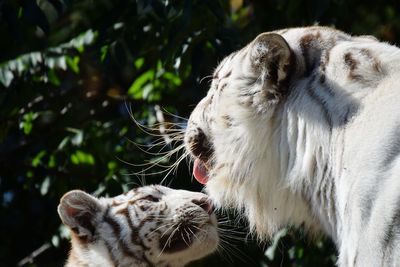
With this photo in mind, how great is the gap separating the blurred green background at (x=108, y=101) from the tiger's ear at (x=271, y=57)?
165cm

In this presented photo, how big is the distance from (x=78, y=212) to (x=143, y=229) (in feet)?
1.00

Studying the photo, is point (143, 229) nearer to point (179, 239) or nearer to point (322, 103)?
point (179, 239)

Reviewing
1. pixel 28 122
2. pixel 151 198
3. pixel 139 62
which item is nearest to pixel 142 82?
pixel 139 62

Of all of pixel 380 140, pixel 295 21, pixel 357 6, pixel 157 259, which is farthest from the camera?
pixel 357 6

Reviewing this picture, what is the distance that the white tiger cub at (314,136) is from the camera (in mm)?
2521

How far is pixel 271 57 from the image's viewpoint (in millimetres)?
2846

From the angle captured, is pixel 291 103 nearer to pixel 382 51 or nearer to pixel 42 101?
pixel 382 51

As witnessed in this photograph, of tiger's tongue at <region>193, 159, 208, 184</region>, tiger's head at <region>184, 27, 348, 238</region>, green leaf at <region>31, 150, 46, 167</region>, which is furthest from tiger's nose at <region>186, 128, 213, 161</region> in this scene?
green leaf at <region>31, 150, 46, 167</region>

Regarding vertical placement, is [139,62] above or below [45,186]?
above

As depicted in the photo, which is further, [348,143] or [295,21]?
[295,21]

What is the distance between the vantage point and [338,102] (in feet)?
8.98

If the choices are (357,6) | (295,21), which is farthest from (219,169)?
(357,6)

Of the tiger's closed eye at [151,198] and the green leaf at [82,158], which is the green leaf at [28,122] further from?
the tiger's closed eye at [151,198]

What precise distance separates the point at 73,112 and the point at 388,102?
3564 mm
